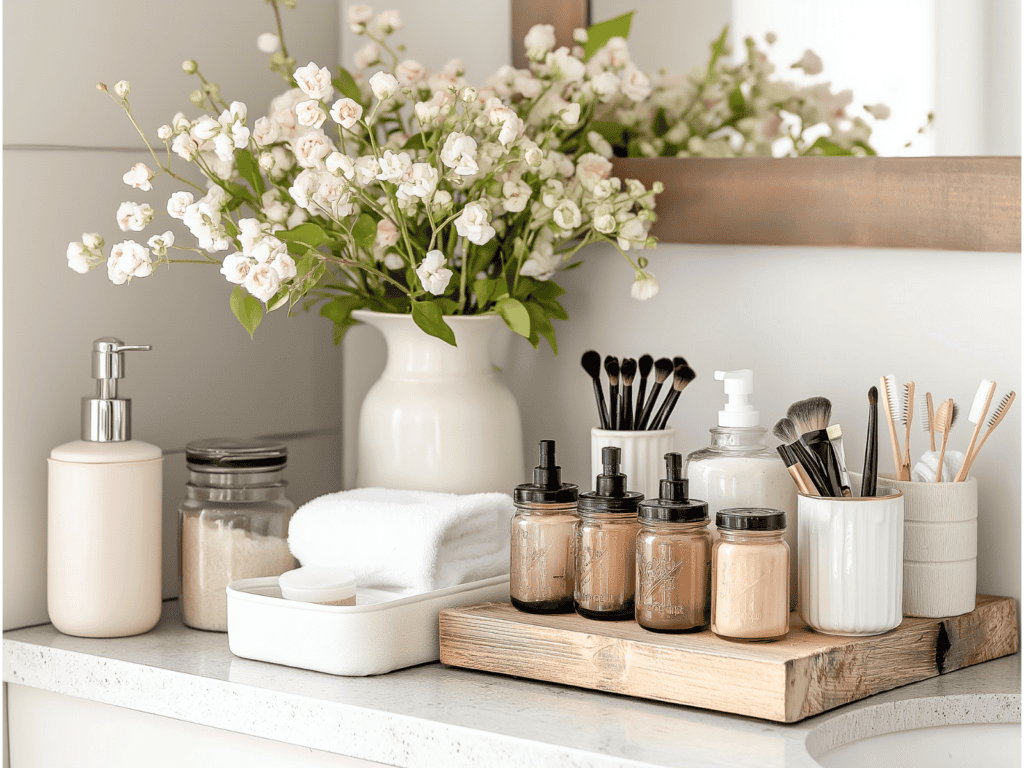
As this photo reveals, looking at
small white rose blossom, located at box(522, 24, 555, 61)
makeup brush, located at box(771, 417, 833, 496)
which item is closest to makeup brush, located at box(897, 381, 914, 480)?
makeup brush, located at box(771, 417, 833, 496)

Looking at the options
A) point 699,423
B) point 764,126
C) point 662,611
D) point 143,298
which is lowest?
point 662,611

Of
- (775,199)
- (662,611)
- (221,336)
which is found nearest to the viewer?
(662,611)

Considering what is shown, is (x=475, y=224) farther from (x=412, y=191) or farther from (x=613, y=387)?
(x=613, y=387)

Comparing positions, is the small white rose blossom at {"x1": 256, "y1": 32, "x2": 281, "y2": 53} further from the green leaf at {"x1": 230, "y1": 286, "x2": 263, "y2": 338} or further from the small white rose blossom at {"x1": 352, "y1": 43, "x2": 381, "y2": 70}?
the green leaf at {"x1": 230, "y1": 286, "x2": 263, "y2": 338}

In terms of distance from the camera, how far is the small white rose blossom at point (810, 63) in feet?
3.85

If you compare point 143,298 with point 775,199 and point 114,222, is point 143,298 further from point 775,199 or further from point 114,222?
point 775,199

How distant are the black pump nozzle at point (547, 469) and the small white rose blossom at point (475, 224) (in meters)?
0.19

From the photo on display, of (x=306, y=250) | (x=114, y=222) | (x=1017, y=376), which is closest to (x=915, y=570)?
(x=1017, y=376)

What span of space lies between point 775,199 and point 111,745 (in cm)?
74

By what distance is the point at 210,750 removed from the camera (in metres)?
1.02

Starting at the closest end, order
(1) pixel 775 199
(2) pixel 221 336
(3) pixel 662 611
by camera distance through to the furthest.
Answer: (3) pixel 662 611 < (1) pixel 775 199 < (2) pixel 221 336

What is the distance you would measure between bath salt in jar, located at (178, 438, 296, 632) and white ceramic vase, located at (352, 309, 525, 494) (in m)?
0.10

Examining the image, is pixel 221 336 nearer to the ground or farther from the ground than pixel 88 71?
nearer to the ground

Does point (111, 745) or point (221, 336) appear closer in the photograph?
point (111, 745)
